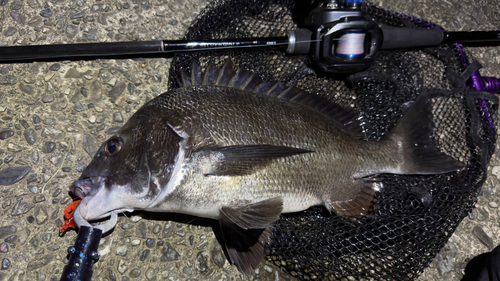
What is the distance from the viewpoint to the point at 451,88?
7.04ft

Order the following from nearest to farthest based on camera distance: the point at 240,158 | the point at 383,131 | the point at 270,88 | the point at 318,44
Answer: the point at 240,158, the point at 270,88, the point at 318,44, the point at 383,131

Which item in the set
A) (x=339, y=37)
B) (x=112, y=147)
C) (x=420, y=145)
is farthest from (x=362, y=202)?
(x=112, y=147)

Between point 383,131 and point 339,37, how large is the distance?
76 cm

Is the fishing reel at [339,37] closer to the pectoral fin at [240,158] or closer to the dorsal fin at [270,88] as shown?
the dorsal fin at [270,88]

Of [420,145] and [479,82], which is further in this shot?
[479,82]

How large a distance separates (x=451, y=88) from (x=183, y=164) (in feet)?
6.53

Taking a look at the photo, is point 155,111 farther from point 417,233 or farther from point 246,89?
point 417,233

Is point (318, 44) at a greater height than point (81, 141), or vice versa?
point (318, 44)

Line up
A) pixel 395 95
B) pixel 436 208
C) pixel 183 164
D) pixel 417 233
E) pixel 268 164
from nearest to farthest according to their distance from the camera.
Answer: pixel 183 164, pixel 268 164, pixel 417 233, pixel 436 208, pixel 395 95

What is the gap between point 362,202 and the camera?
186 centimetres

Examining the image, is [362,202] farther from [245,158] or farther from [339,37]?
[339,37]

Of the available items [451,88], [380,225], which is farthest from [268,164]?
[451,88]

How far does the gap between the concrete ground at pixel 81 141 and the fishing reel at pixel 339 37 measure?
0.95 metres

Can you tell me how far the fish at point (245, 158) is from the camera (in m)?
1.43
